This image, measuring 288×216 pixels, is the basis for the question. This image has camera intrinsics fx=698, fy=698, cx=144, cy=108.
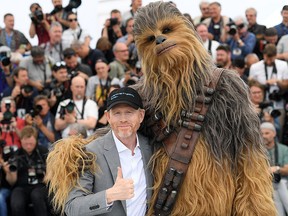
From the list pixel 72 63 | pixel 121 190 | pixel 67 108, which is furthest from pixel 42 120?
pixel 121 190

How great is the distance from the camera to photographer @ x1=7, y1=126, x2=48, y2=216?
7.50 meters

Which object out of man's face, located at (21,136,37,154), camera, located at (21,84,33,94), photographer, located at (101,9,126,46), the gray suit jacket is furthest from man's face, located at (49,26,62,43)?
the gray suit jacket

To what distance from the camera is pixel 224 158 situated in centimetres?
396

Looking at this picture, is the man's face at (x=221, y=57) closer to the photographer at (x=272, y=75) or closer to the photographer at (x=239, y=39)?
the photographer at (x=272, y=75)

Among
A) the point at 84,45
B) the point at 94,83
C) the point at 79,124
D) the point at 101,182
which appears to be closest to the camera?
the point at 101,182

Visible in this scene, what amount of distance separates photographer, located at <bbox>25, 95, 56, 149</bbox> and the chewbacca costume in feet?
14.0

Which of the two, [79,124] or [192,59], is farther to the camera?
[79,124]

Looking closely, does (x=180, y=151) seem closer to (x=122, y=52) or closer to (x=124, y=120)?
(x=124, y=120)

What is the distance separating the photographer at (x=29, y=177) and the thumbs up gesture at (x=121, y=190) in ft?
12.8

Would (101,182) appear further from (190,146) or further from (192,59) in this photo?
(192,59)

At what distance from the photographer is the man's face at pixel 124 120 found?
3822 millimetres

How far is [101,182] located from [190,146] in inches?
21.1

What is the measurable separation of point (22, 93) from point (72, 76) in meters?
0.70

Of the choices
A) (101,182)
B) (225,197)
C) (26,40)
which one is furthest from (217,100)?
(26,40)
